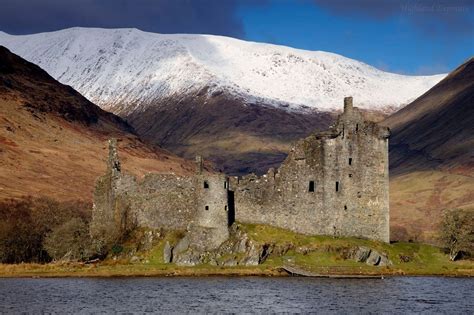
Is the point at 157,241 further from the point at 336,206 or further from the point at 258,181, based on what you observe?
the point at 336,206

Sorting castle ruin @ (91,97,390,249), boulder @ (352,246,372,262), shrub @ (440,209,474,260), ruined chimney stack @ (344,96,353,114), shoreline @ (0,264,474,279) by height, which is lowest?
shoreline @ (0,264,474,279)

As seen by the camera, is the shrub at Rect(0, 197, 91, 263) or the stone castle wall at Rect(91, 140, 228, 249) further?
the shrub at Rect(0, 197, 91, 263)

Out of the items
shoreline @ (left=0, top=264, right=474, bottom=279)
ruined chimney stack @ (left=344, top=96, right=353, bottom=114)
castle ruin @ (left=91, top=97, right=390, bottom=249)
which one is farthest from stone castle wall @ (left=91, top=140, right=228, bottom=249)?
ruined chimney stack @ (left=344, top=96, right=353, bottom=114)

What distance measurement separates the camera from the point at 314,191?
300 feet

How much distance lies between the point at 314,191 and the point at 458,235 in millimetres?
15442

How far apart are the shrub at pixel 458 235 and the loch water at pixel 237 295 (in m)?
9.39

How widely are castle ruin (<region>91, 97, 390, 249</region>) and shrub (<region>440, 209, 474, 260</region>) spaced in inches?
263

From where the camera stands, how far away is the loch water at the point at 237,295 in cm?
6250

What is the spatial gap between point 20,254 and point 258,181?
31.3 metres

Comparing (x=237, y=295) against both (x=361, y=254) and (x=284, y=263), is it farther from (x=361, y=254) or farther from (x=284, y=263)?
(x=361, y=254)

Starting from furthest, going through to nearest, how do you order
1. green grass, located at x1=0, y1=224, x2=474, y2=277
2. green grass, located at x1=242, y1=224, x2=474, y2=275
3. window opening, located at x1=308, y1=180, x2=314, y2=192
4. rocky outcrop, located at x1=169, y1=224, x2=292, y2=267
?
window opening, located at x1=308, y1=180, x2=314, y2=192, rocky outcrop, located at x1=169, y1=224, x2=292, y2=267, green grass, located at x1=242, y1=224, x2=474, y2=275, green grass, located at x1=0, y1=224, x2=474, y2=277

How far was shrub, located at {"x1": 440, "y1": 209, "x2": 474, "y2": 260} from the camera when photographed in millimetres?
92750

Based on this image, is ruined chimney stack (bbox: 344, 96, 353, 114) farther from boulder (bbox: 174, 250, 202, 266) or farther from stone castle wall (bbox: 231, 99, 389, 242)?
boulder (bbox: 174, 250, 202, 266)

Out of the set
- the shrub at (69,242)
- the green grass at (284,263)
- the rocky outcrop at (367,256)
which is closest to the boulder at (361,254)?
the rocky outcrop at (367,256)
